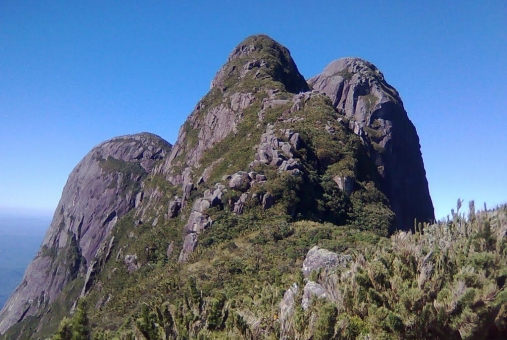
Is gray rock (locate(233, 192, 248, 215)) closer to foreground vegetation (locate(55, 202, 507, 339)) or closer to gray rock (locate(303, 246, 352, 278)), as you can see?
gray rock (locate(303, 246, 352, 278))

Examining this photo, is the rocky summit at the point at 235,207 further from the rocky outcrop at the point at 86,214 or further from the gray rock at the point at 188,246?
the rocky outcrop at the point at 86,214

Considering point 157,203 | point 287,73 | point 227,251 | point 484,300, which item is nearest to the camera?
point 484,300

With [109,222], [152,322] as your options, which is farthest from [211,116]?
[152,322]

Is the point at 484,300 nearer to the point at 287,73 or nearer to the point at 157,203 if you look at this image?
the point at 157,203

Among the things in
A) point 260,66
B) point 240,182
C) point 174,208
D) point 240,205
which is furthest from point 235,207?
point 260,66

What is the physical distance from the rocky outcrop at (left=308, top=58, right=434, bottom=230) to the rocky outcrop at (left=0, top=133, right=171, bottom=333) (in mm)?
53242

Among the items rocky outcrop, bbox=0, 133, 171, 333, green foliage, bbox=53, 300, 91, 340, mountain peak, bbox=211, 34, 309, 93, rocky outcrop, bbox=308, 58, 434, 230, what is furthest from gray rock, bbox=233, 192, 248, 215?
rocky outcrop, bbox=0, 133, 171, 333

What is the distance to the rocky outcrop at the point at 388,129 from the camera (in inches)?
3374

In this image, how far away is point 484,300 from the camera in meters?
9.65

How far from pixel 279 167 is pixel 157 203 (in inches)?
Answer: 1374

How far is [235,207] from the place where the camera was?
4228 cm

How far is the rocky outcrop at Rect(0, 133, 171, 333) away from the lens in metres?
104

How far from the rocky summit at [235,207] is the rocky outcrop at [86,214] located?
0.45 m

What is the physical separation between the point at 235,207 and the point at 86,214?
83303mm
